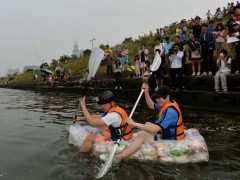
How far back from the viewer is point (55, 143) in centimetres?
870

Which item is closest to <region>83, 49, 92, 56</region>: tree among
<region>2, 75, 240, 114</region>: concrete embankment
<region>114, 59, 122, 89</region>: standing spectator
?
<region>114, 59, 122, 89</region>: standing spectator

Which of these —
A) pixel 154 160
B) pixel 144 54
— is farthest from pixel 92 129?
pixel 144 54

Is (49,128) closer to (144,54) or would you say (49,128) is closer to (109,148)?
(109,148)

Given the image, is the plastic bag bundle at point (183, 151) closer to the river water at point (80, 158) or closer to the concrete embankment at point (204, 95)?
the river water at point (80, 158)

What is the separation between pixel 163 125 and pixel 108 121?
1129 millimetres

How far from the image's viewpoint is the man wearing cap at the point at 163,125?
636 centimetres

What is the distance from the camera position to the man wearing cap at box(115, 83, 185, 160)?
6356mm

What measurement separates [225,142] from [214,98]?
472cm

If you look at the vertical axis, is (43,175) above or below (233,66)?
below

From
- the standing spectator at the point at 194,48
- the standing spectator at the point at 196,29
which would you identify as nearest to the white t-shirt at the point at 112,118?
the standing spectator at the point at 194,48

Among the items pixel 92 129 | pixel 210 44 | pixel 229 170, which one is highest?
pixel 210 44

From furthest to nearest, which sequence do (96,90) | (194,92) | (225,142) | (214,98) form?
1. (96,90)
2. (194,92)
3. (214,98)
4. (225,142)

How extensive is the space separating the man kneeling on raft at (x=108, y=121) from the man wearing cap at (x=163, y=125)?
1.42 feet

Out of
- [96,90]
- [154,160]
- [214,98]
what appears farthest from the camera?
[96,90]
